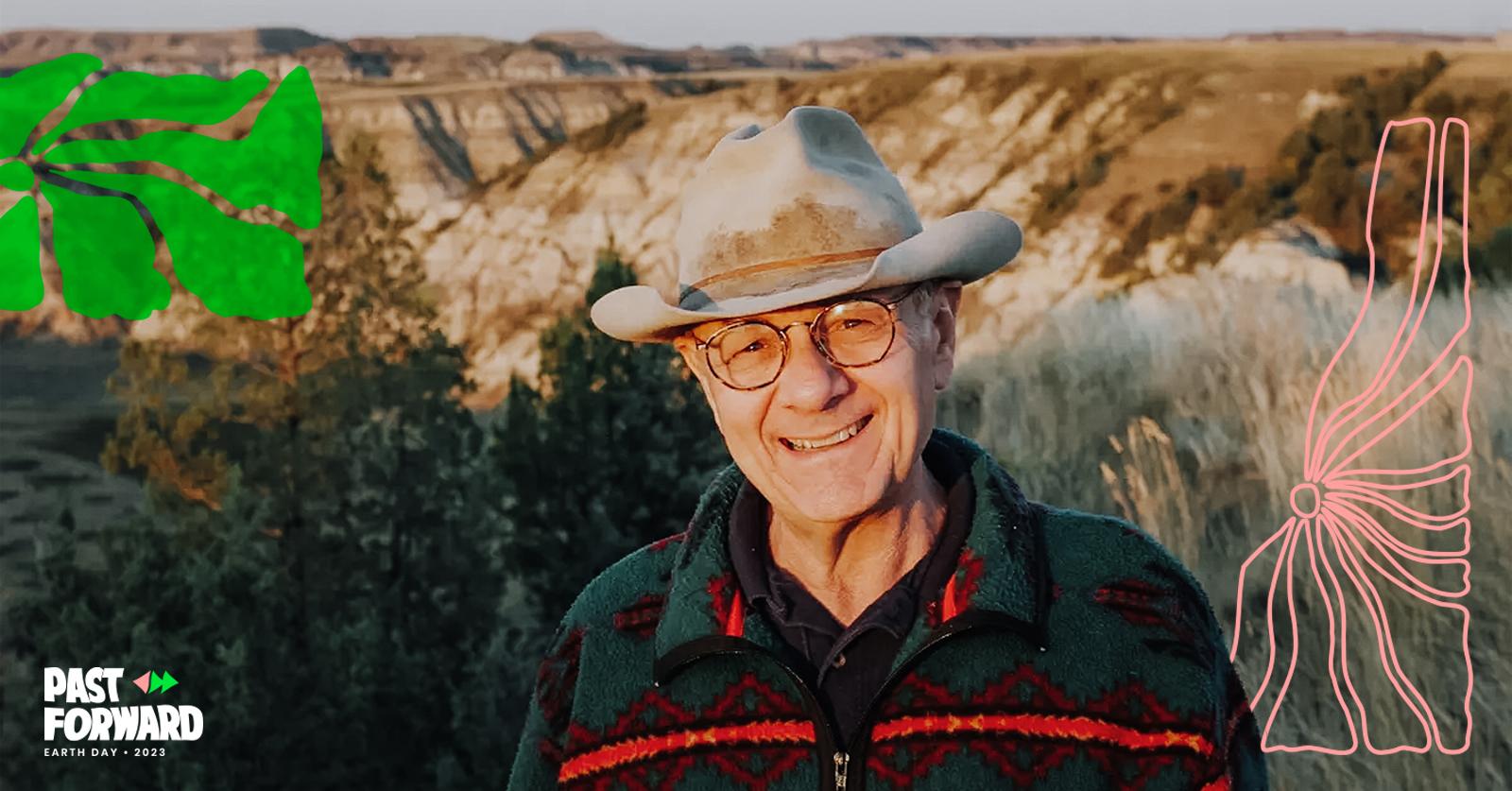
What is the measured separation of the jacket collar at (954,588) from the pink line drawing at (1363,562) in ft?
14.0

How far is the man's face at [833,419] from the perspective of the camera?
201cm

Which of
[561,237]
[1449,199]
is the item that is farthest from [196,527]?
[561,237]

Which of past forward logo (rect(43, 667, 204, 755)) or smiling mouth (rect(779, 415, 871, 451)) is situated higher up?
smiling mouth (rect(779, 415, 871, 451))

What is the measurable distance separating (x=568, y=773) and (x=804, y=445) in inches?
19.8

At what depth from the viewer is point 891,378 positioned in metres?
2.02

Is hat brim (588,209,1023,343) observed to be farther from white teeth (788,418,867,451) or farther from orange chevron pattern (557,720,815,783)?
orange chevron pattern (557,720,815,783)

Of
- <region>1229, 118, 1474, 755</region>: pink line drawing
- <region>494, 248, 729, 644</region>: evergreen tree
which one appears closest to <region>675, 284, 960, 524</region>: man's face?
<region>1229, 118, 1474, 755</region>: pink line drawing

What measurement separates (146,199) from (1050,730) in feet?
57.8

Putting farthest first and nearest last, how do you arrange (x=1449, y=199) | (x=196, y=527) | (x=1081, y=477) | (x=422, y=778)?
(x=1449, y=199)
(x=196, y=527)
(x=422, y=778)
(x=1081, y=477)

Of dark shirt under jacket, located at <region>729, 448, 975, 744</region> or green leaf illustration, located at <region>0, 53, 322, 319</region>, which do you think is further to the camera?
green leaf illustration, located at <region>0, 53, 322, 319</region>

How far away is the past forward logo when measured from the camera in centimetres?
861

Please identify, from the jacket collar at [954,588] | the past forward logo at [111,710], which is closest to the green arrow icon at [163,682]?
the past forward logo at [111,710]

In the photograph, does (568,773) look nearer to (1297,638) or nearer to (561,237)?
(1297,638)

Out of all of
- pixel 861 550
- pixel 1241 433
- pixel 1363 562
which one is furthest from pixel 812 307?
pixel 1241 433
